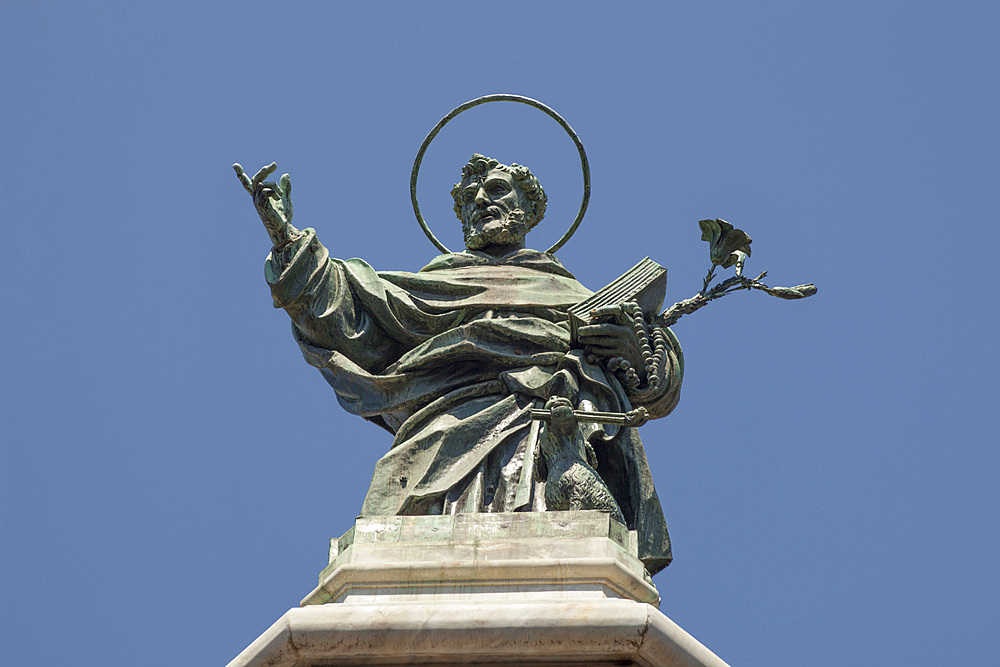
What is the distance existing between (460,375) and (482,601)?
2.26m

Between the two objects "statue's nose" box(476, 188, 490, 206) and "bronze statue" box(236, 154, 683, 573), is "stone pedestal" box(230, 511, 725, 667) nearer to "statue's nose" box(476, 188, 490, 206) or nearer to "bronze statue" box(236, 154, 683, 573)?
"bronze statue" box(236, 154, 683, 573)

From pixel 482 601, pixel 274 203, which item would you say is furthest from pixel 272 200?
pixel 482 601

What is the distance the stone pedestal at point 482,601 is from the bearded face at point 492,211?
2811 mm

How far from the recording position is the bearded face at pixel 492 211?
1313 cm

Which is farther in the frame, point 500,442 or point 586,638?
point 500,442

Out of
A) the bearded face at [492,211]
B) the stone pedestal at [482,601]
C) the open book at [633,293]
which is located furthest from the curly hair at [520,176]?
the stone pedestal at [482,601]

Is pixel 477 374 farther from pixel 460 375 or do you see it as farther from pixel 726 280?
pixel 726 280

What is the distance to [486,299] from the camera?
1252 cm

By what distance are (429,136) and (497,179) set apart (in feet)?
2.64

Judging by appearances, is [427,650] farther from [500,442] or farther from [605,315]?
[605,315]

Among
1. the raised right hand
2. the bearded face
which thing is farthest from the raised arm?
the bearded face

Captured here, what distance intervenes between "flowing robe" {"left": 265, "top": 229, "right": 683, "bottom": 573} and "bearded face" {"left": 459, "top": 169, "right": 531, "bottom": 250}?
0.29 m

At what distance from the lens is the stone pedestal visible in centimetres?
970

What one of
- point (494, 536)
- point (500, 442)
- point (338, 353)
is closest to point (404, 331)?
point (338, 353)
